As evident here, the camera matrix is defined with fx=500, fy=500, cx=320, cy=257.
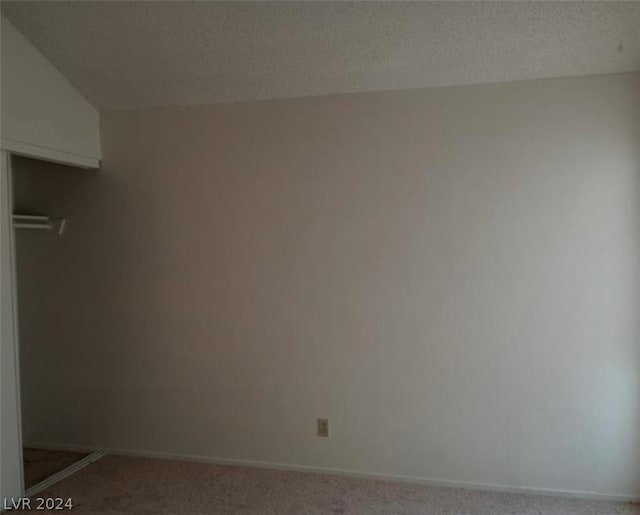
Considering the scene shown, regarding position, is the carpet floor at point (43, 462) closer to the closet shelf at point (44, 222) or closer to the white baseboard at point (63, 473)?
the white baseboard at point (63, 473)

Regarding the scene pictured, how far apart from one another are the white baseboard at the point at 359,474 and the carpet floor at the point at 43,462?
75mm

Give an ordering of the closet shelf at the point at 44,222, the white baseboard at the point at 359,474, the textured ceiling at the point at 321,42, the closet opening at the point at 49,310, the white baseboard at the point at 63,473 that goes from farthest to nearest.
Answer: the closet opening at the point at 49,310, the closet shelf at the point at 44,222, the white baseboard at the point at 63,473, the white baseboard at the point at 359,474, the textured ceiling at the point at 321,42

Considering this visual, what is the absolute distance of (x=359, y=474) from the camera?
9.97 ft

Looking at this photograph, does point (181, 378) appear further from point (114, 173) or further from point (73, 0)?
point (73, 0)

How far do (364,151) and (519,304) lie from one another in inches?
49.3

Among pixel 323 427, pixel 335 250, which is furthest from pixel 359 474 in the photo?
pixel 335 250

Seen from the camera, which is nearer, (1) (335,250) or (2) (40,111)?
(2) (40,111)

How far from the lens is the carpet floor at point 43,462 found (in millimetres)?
3128

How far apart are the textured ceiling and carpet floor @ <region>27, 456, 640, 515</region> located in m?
2.33

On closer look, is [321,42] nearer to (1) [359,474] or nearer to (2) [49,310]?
(1) [359,474]

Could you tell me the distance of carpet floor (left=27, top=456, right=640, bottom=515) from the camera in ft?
8.77

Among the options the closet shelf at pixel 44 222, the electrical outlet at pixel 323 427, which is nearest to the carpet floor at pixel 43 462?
the closet shelf at pixel 44 222

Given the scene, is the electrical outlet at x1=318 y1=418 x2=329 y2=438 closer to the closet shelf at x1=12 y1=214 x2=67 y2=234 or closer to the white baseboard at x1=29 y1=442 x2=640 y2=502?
the white baseboard at x1=29 y1=442 x2=640 y2=502

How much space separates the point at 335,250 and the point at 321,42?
1164 mm
